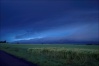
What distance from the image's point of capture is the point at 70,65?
776 inches

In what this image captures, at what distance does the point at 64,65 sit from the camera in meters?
19.6

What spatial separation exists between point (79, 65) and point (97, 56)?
40.2 ft

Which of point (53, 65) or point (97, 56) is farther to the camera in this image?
point (97, 56)

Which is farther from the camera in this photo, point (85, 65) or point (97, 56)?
point (97, 56)

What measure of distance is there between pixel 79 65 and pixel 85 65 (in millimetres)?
792

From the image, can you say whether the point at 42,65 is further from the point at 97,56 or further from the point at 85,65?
the point at 97,56

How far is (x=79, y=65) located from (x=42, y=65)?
4.37m

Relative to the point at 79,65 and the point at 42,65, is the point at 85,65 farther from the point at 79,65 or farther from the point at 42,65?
the point at 42,65

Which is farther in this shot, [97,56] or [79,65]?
[97,56]

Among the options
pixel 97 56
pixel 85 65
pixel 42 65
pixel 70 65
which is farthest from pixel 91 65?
pixel 97 56

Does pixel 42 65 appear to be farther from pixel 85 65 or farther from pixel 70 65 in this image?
pixel 85 65

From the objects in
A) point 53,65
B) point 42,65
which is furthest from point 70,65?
point 42,65

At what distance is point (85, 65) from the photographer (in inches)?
800

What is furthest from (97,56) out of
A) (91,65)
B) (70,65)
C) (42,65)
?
(42,65)
